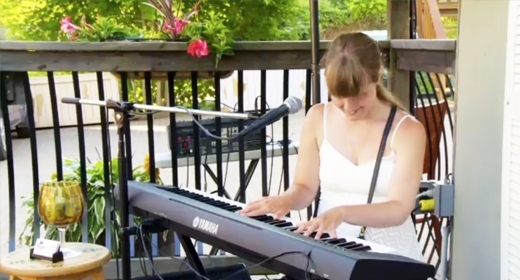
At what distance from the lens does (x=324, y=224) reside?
1691 mm

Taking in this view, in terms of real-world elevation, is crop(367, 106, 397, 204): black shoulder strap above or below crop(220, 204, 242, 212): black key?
above

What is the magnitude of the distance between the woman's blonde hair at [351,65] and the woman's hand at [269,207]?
0.36 meters

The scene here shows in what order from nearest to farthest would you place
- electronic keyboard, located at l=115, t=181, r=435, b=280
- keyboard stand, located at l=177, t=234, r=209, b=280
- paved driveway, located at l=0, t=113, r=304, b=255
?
1. electronic keyboard, located at l=115, t=181, r=435, b=280
2. keyboard stand, located at l=177, t=234, r=209, b=280
3. paved driveway, located at l=0, t=113, r=304, b=255

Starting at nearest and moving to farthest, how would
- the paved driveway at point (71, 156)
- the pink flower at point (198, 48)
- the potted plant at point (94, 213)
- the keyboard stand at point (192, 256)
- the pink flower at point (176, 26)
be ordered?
the keyboard stand at point (192, 256) → the pink flower at point (198, 48) → the pink flower at point (176, 26) → the potted plant at point (94, 213) → the paved driveway at point (71, 156)

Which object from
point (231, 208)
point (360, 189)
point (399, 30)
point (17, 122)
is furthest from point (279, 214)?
point (17, 122)

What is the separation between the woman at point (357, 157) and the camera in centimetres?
192

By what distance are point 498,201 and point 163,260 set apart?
1.76m

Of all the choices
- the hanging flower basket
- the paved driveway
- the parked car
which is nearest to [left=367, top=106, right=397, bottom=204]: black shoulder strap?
the hanging flower basket

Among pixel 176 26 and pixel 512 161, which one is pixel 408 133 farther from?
pixel 176 26

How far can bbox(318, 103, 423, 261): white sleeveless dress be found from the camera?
2025 millimetres

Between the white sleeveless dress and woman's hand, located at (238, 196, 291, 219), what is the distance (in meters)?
0.16

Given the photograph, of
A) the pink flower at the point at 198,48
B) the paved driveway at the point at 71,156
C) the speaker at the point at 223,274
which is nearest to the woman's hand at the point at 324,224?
Result: the speaker at the point at 223,274

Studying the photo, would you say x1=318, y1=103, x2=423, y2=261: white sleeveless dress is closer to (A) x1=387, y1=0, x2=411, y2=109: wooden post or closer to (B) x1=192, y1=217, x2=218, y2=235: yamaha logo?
(B) x1=192, y1=217, x2=218, y2=235: yamaha logo

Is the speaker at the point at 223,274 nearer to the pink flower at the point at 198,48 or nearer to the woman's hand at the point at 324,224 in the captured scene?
the woman's hand at the point at 324,224
